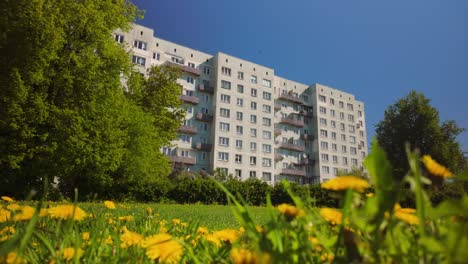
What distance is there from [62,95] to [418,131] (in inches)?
1144

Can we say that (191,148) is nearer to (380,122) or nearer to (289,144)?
(289,144)

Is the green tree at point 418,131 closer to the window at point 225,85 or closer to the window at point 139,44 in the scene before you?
the window at point 225,85

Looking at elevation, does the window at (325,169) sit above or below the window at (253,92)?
below

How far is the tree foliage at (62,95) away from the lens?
42.0ft

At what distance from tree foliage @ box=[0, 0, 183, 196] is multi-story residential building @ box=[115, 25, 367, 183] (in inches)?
766

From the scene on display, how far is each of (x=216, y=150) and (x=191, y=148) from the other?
3202mm

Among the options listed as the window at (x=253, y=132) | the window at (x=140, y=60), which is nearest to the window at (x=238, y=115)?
the window at (x=253, y=132)

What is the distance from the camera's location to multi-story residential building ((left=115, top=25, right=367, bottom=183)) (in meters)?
39.9

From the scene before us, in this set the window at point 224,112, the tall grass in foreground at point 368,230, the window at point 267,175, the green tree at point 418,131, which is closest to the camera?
the tall grass in foreground at point 368,230

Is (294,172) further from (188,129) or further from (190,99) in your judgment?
(190,99)

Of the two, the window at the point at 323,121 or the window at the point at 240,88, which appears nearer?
the window at the point at 240,88

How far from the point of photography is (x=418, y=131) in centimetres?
A: 2931

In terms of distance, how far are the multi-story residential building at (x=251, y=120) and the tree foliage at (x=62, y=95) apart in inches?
766

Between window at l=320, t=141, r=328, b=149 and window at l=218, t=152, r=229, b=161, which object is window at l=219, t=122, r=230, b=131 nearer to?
window at l=218, t=152, r=229, b=161
